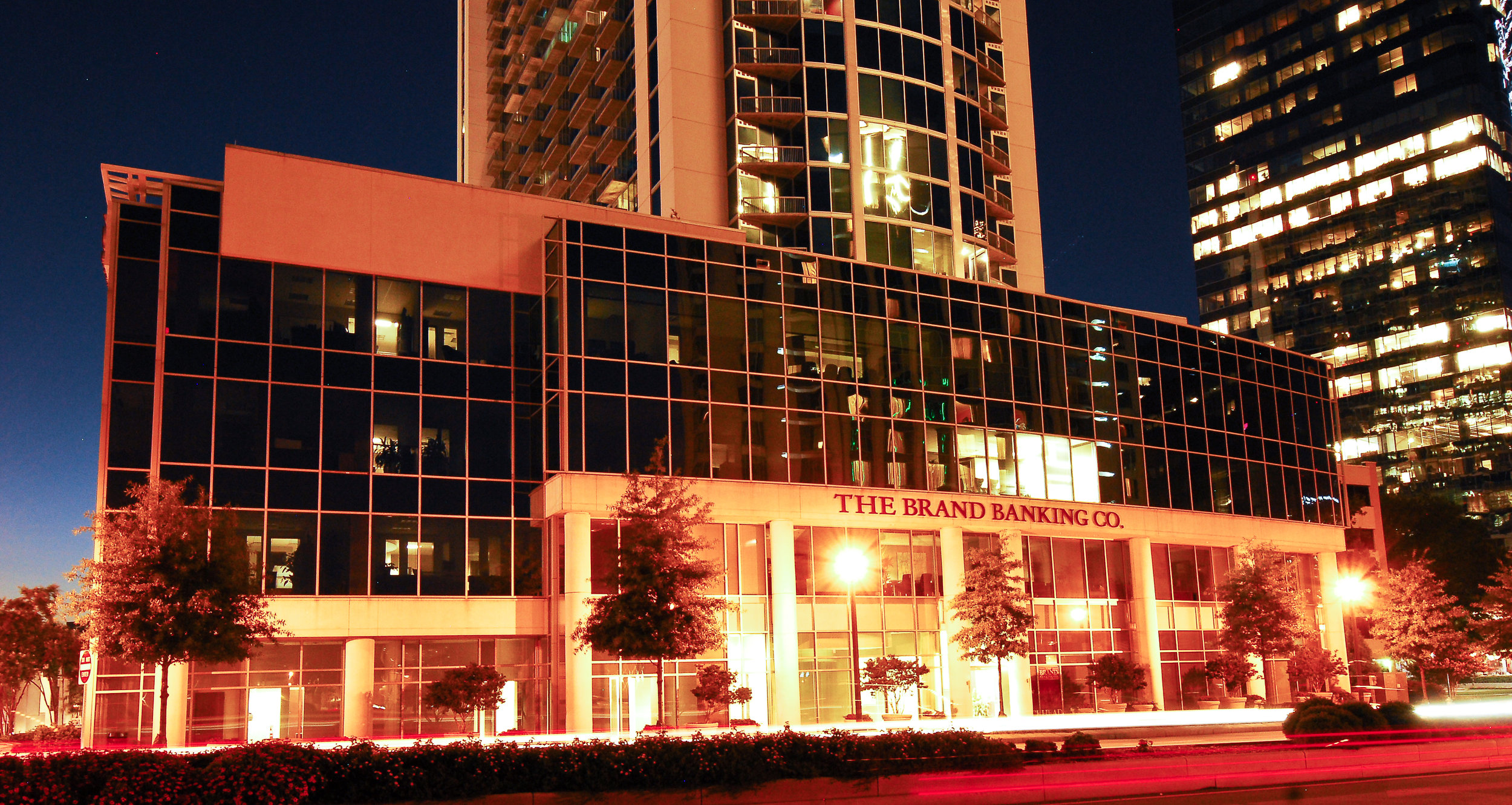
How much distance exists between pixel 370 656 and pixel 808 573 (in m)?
16.9

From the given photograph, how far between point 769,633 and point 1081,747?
2206 cm

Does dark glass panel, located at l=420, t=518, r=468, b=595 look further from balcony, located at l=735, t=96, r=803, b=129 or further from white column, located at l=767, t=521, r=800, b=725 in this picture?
balcony, located at l=735, t=96, r=803, b=129

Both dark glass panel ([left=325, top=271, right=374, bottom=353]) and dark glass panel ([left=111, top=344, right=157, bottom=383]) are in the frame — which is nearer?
dark glass panel ([left=111, top=344, right=157, bottom=383])

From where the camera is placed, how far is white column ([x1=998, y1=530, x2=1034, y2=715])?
51.0 meters

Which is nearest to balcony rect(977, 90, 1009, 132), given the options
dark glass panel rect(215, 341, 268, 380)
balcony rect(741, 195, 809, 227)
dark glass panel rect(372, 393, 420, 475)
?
balcony rect(741, 195, 809, 227)

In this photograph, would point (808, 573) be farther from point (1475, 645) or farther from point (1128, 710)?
point (1475, 645)

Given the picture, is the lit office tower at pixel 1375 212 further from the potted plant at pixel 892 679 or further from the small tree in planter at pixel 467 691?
the small tree in planter at pixel 467 691

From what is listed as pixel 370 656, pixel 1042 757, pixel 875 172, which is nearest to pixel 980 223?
pixel 875 172

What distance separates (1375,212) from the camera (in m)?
143

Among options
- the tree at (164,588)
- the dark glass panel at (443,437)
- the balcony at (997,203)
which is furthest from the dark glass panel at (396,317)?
the balcony at (997,203)

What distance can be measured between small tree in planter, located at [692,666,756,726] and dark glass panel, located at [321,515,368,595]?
40.0 ft

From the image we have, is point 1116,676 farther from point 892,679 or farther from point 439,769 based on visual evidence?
point 439,769

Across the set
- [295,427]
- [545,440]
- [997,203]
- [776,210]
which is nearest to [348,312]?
[295,427]

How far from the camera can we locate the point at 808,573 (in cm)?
4800
